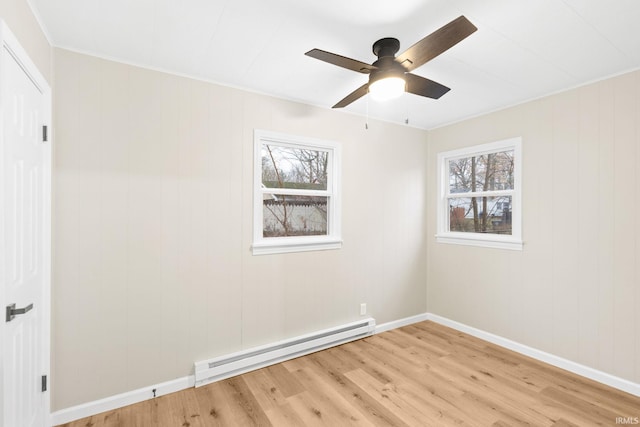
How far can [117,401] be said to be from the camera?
2.17m

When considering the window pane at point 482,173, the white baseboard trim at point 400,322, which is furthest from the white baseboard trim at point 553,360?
the window pane at point 482,173

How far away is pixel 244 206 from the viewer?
A: 2717 millimetres

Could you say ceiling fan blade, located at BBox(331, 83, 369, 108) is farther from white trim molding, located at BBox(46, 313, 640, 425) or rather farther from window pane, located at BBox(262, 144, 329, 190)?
white trim molding, located at BBox(46, 313, 640, 425)

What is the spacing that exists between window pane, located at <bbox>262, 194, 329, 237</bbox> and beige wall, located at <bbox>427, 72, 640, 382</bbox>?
191 cm

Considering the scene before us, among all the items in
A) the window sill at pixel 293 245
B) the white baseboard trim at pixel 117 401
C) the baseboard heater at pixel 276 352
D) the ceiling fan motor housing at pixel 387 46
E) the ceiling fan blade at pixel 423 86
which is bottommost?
the white baseboard trim at pixel 117 401

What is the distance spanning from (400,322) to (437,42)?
316 centimetres

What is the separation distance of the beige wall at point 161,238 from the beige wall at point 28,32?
0.45 feet

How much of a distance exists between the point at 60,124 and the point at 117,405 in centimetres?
203

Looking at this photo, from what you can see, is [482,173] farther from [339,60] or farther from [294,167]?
[339,60]

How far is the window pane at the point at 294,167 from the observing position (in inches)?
116

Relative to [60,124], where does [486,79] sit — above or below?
above

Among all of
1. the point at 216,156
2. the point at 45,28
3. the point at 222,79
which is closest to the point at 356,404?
the point at 216,156

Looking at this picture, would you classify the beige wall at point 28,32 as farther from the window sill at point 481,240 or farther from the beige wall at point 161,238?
the window sill at point 481,240

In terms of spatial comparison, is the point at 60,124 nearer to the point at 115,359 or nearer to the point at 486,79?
the point at 115,359
